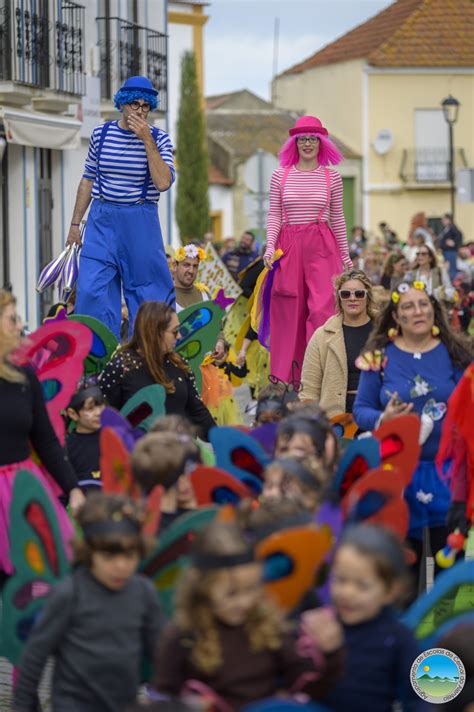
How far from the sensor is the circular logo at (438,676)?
5734 mm

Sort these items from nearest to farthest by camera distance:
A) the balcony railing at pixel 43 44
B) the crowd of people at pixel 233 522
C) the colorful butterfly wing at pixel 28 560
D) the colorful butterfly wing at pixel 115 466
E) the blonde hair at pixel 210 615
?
the blonde hair at pixel 210 615, the crowd of people at pixel 233 522, the colorful butterfly wing at pixel 28 560, the colorful butterfly wing at pixel 115 466, the balcony railing at pixel 43 44

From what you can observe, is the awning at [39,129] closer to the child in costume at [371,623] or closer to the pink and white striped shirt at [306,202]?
the pink and white striped shirt at [306,202]

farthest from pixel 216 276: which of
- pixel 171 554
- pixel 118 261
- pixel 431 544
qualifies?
pixel 171 554

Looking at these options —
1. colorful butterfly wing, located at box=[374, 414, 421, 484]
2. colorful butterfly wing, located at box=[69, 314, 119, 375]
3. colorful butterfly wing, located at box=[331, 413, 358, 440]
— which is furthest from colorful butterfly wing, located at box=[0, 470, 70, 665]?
colorful butterfly wing, located at box=[69, 314, 119, 375]

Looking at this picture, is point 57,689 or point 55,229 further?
point 55,229

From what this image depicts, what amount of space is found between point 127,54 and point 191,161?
27.0 metres

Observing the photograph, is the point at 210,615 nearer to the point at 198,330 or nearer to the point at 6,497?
the point at 6,497

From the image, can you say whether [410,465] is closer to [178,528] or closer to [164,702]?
[178,528]

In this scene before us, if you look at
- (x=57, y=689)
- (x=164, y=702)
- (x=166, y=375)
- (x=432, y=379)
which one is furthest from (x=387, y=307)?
(x=164, y=702)

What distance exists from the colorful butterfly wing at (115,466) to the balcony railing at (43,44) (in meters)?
18.1

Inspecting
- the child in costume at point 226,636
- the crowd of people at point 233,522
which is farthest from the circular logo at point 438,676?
the child in costume at point 226,636

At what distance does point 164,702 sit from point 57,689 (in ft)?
2.45

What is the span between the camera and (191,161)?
5650 cm

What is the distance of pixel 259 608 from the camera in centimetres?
434
